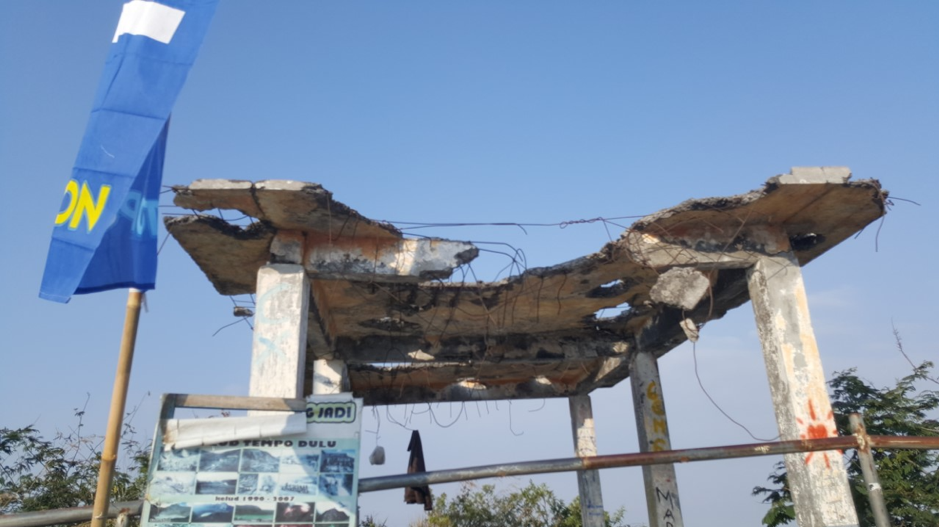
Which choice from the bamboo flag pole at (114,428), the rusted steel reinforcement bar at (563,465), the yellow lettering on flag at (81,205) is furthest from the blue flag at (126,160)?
the rusted steel reinforcement bar at (563,465)

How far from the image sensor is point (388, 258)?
597 cm

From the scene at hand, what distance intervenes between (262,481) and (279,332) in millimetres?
2186

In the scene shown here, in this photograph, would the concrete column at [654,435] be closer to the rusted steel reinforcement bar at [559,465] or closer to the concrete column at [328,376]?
the concrete column at [328,376]

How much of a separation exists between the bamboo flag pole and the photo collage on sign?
32 cm

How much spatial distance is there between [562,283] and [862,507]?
17.8 feet

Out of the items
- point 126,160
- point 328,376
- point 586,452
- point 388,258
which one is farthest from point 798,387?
point 586,452

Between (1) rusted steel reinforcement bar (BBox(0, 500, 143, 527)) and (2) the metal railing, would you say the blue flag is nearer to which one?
(2) the metal railing

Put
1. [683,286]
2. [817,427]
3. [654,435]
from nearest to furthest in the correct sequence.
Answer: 1. [817,427]
2. [683,286]
3. [654,435]

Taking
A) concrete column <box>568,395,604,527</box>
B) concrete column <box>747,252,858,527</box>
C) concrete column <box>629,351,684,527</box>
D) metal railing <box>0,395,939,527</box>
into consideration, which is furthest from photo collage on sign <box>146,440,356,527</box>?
concrete column <box>568,395,604,527</box>

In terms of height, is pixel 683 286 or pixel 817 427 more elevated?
pixel 683 286

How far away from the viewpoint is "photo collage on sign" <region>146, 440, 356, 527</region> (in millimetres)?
3201

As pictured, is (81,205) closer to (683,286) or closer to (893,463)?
(683,286)

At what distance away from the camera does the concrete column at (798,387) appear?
5.06 meters

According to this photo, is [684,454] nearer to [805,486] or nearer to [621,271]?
[805,486]
